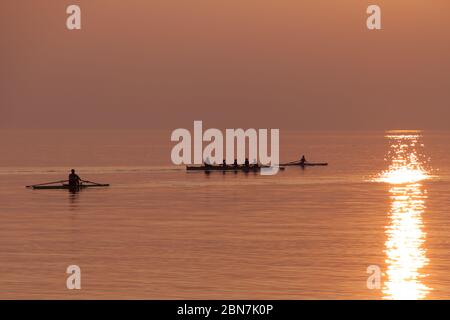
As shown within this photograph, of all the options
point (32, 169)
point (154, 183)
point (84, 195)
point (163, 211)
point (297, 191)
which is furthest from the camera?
point (32, 169)

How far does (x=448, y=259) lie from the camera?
42688 millimetres

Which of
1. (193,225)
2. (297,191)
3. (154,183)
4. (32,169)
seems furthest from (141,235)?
(32,169)

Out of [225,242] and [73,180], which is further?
[73,180]

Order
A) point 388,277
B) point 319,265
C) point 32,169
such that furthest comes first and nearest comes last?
1. point 32,169
2. point 319,265
3. point 388,277

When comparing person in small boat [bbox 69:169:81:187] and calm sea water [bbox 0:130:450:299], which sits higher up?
person in small boat [bbox 69:169:81:187]

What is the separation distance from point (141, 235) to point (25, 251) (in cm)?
893

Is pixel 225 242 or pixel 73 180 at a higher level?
pixel 73 180

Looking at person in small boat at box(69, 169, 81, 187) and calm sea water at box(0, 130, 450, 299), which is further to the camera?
person in small boat at box(69, 169, 81, 187)

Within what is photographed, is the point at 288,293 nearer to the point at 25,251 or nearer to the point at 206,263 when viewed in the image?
the point at 206,263

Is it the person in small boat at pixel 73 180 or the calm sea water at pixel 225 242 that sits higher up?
the person in small boat at pixel 73 180

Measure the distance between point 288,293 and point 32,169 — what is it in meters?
103

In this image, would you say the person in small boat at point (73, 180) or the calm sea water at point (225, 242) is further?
the person in small boat at point (73, 180)

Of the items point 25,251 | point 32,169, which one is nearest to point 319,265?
point 25,251

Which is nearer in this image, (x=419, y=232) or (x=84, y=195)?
(x=419, y=232)
